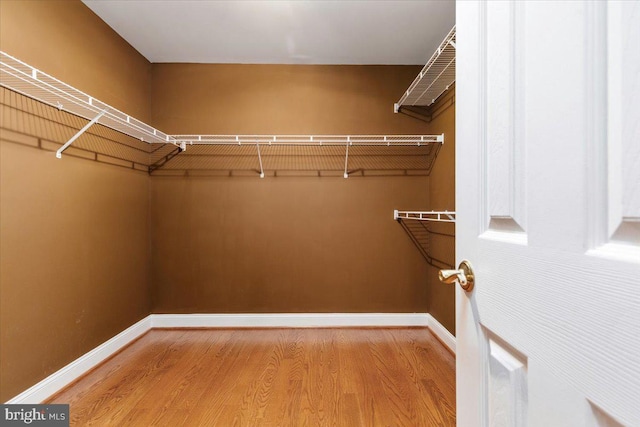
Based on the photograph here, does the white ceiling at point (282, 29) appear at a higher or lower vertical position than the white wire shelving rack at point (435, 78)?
higher

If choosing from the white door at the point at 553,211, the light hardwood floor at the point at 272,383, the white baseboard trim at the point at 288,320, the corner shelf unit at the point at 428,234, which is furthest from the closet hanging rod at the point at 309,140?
the white door at the point at 553,211

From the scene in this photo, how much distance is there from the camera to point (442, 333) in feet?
8.13

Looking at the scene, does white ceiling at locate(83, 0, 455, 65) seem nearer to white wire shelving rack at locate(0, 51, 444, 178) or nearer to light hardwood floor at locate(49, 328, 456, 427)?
white wire shelving rack at locate(0, 51, 444, 178)

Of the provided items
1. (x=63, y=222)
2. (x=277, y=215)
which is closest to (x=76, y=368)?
(x=63, y=222)

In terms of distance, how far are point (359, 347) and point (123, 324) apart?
1805 mm

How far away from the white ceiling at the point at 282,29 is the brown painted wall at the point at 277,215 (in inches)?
6.4

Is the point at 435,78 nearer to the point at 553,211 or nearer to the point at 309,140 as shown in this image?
the point at 309,140

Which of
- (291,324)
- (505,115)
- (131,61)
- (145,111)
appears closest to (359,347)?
(291,324)

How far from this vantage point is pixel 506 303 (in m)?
0.56

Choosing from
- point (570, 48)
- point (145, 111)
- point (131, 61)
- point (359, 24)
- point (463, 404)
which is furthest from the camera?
point (145, 111)

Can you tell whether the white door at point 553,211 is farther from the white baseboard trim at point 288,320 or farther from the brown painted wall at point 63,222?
the white baseboard trim at point 288,320

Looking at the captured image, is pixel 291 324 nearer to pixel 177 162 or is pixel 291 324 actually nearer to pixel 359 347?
pixel 359 347

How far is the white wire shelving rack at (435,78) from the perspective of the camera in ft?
5.84

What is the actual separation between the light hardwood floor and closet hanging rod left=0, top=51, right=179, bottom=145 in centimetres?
160
